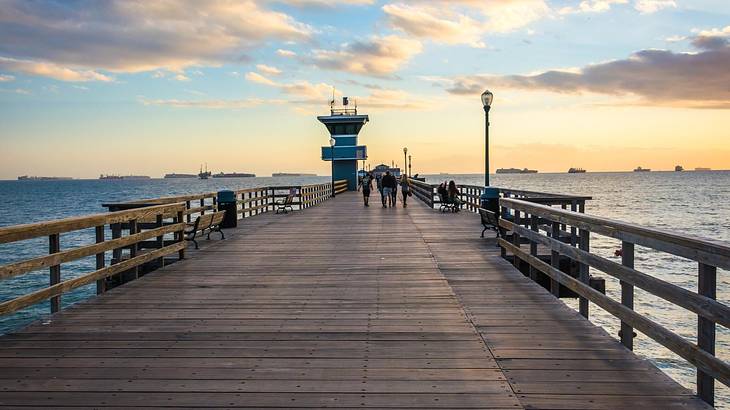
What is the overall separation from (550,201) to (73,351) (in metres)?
8.97

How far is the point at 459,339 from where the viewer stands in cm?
573

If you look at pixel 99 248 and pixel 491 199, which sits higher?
pixel 491 199

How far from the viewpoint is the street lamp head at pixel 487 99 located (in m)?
17.7

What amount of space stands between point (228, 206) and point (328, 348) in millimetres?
12694

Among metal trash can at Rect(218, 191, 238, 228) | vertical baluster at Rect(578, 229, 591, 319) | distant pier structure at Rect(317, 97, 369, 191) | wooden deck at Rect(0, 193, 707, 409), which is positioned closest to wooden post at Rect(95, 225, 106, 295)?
wooden deck at Rect(0, 193, 707, 409)

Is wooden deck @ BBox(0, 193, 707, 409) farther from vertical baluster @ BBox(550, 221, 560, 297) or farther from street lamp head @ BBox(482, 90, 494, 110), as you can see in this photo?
street lamp head @ BBox(482, 90, 494, 110)

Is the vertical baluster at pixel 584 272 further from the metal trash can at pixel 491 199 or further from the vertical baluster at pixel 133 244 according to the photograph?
the metal trash can at pixel 491 199

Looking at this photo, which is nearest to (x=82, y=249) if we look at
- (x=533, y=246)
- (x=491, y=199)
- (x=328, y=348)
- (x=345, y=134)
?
(x=328, y=348)

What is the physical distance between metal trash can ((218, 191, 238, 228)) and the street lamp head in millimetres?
7767

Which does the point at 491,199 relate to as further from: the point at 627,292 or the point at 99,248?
the point at 627,292

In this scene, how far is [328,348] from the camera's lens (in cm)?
547

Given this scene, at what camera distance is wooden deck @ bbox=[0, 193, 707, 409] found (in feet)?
14.1

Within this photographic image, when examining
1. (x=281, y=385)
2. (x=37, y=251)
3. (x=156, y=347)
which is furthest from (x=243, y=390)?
(x=37, y=251)

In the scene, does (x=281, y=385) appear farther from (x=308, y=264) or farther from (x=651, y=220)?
(x=651, y=220)
